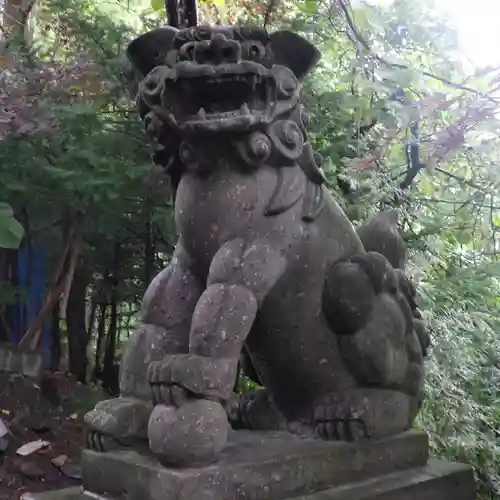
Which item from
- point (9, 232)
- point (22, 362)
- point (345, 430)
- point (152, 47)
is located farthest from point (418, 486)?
point (22, 362)

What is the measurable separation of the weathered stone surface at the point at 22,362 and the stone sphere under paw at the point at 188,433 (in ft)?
5.76

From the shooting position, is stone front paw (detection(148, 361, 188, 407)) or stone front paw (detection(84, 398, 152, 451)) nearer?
stone front paw (detection(148, 361, 188, 407))

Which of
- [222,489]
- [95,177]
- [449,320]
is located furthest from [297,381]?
[449,320]

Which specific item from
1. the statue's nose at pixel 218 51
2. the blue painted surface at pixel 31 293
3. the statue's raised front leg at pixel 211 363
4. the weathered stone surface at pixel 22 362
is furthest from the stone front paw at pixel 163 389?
the blue painted surface at pixel 31 293

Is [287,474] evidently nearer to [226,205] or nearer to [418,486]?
[418,486]

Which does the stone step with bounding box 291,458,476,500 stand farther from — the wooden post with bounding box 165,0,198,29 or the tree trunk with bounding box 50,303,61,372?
the tree trunk with bounding box 50,303,61,372

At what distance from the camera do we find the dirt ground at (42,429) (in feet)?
7.93

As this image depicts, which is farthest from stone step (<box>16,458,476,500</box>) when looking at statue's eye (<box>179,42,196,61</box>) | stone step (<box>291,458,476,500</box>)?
statue's eye (<box>179,42,196,61</box>)

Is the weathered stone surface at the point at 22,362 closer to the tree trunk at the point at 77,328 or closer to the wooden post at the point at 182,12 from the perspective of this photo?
the tree trunk at the point at 77,328

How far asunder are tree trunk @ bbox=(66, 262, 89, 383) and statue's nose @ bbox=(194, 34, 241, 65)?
1977 millimetres

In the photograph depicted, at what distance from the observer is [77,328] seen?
10.5 ft

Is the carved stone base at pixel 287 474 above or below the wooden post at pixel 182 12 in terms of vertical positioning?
below

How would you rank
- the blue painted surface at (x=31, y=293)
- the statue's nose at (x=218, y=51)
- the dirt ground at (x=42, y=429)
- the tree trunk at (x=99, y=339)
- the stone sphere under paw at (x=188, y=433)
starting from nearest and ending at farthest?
the stone sphere under paw at (x=188, y=433) < the statue's nose at (x=218, y=51) < the dirt ground at (x=42, y=429) < the blue painted surface at (x=31, y=293) < the tree trunk at (x=99, y=339)

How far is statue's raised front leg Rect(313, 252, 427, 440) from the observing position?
1427mm
